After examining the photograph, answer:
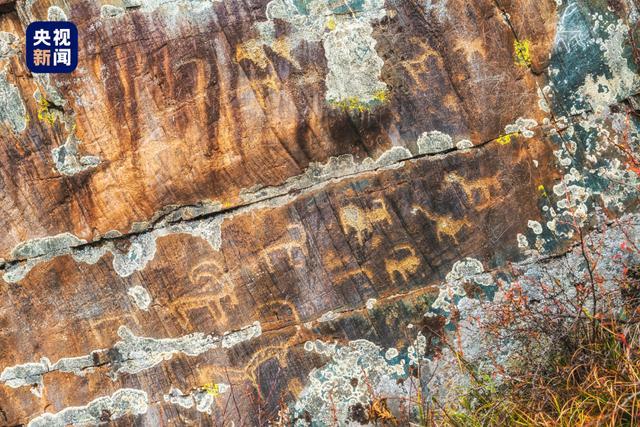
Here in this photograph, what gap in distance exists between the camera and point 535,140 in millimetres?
3387

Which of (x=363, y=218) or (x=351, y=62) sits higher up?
(x=351, y=62)

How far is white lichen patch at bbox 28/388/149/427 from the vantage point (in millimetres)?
3354

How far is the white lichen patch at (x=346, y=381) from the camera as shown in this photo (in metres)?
3.40

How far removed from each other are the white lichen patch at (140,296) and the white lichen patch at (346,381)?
883mm

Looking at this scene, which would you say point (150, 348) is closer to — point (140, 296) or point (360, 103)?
point (140, 296)

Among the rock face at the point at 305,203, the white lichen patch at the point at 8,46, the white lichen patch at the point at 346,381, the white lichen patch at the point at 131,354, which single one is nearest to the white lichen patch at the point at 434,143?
the rock face at the point at 305,203

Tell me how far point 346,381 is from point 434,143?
4.47ft

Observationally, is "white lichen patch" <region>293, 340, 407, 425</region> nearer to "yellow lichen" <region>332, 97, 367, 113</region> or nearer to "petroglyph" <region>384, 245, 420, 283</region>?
"petroglyph" <region>384, 245, 420, 283</region>

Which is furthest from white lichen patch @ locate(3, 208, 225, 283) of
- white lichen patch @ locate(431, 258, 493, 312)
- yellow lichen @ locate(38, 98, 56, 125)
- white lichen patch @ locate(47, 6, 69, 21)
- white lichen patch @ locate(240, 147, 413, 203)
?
white lichen patch @ locate(431, 258, 493, 312)

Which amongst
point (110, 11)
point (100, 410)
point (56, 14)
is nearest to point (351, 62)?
point (110, 11)

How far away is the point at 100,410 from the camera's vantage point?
3365mm

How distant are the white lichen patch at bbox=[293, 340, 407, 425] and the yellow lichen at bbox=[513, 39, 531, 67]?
5.60ft

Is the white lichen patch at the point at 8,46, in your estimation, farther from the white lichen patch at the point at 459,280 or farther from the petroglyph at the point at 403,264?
the white lichen patch at the point at 459,280

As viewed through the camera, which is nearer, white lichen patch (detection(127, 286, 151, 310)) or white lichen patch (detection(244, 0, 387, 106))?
white lichen patch (detection(244, 0, 387, 106))
